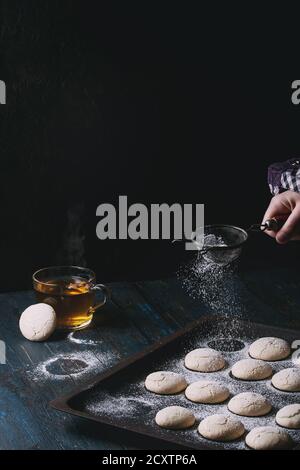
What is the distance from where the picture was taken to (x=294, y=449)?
139 cm

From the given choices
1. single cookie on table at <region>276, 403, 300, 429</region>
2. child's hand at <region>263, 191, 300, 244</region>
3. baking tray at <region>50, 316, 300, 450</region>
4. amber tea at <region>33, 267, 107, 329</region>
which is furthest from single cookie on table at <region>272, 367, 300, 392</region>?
amber tea at <region>33, 267, 107, 329</region>

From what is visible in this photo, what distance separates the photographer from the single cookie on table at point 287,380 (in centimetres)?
166

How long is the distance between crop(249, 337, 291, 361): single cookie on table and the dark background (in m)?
0.79

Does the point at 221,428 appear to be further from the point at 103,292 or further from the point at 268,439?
the point at 103,292

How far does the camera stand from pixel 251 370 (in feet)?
5.65

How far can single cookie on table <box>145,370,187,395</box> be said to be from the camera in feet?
5.40

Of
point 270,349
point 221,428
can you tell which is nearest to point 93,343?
point 270,349

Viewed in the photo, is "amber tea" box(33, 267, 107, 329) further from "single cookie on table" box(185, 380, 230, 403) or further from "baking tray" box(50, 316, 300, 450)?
"single cookie on table" box(185, 380, 230, 403)

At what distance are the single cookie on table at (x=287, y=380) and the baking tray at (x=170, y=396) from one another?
13 millimetres

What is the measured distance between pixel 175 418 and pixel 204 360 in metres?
0.28

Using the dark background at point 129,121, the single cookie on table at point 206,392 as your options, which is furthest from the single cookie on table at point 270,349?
the dark background at point 129,121

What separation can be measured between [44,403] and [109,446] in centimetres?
23
